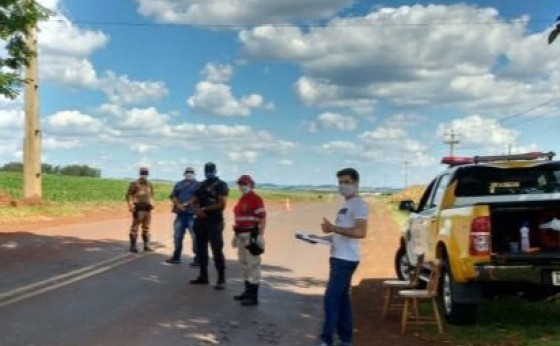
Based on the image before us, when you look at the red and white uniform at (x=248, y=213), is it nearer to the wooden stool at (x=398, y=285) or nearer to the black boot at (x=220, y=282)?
the black boot at (x=220, y=282)

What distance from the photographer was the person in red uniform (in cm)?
1086

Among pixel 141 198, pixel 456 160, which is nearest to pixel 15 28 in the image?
pixel 141 198

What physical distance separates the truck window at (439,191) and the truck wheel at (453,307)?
3.92ft

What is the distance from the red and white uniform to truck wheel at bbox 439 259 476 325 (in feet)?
9.03

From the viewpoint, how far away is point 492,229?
9.82 meters

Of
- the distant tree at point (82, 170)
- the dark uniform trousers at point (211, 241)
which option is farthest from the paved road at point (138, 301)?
the distant tree at point (82, 170)

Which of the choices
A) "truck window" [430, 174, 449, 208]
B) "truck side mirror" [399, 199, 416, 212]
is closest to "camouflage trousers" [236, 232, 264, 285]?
"truck window" [430, 174, 449, 208]

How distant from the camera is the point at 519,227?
982 centimetres

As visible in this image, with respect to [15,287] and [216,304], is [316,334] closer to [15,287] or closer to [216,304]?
[216,304]

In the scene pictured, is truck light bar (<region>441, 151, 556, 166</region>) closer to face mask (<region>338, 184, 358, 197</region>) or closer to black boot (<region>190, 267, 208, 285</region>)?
face mask (<region>338, 184, 358, 197</region>)

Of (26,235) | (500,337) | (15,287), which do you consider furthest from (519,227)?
(26,235)

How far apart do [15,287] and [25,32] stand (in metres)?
7.92

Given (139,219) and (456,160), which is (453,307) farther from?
(139,219)

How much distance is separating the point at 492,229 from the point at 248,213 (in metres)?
3.32
